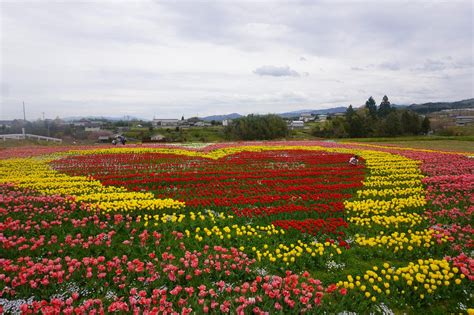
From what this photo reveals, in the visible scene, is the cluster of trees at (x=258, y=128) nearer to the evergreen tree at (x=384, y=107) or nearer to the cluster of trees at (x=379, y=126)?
the cluster of trees at (x=379, y=126)

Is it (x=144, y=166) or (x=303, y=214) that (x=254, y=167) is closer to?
(x=144, y=166)

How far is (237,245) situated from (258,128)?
65488 millimetres

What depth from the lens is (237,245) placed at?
317 inches

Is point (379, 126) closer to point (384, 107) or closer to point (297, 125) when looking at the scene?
point (384, 107)

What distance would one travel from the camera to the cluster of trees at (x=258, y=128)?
72438 millimetres

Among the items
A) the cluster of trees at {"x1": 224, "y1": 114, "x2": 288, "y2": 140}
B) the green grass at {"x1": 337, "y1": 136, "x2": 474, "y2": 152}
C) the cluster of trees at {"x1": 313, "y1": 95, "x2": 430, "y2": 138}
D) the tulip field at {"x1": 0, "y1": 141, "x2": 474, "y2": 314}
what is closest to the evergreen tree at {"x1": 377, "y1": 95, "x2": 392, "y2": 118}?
A: the cluster of trees at {"x1": 313, "y1": 95, "x2": 430, "y2": 138}

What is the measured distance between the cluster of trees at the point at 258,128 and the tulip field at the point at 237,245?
182 feet

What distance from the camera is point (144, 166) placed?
812 inches

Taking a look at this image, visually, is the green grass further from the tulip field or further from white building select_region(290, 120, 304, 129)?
white building select_region(290, 120, 304, 129)

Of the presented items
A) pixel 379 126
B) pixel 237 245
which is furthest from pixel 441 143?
pixel 237 245

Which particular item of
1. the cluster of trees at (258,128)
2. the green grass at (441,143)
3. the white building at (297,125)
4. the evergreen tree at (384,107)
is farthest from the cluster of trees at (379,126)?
the white building at (297,125)

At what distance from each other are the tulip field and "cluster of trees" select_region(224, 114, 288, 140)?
55484 mm

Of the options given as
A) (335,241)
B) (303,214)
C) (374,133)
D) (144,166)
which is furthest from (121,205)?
(374,133)

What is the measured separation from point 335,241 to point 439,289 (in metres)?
2.82
